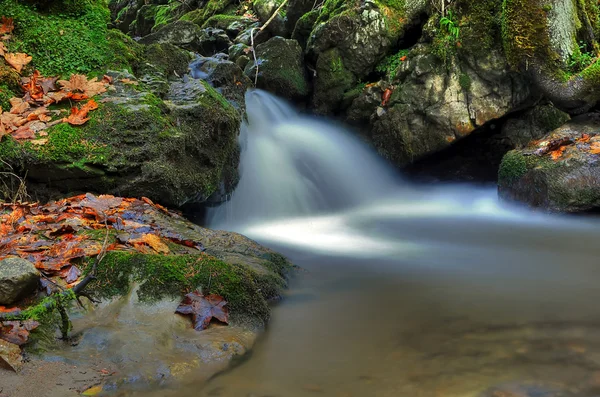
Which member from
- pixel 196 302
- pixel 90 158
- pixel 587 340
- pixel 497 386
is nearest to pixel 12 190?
pixel 90 158

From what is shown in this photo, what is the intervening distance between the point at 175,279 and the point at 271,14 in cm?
1125

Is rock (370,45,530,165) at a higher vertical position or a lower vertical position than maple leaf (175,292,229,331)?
higher

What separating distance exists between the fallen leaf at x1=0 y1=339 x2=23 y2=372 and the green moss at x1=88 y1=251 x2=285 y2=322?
0.66 m

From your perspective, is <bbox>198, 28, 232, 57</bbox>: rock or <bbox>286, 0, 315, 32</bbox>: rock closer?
<bbox>286, 0, 315, 32</bbox>: rock

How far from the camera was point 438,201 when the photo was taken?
8.09m

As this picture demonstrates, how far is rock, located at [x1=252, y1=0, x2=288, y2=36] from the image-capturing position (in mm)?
11555

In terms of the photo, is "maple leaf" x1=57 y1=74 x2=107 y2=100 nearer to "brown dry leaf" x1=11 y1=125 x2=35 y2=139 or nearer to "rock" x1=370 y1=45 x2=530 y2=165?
"brown dry leaf" x1=11 y1=125 x2=35 y2=139

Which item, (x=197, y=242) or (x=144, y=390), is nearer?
(x=144, y=390)

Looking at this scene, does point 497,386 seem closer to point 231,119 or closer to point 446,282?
point 446,282

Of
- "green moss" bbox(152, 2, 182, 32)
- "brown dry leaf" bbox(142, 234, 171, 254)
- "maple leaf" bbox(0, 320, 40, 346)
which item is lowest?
"maple leaf" bbox(0, 320, 40, 346)

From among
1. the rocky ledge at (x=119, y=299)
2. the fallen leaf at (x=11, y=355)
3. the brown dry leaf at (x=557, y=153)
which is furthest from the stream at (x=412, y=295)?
the brown dry leaf at (x=557, y=153)

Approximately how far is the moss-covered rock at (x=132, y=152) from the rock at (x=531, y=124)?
5.28m

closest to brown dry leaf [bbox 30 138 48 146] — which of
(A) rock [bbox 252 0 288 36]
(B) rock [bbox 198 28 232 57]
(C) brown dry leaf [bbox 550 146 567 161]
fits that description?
(C) brown dry leaf [bbox 550 146 567 161]

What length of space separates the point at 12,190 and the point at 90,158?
79 cm
